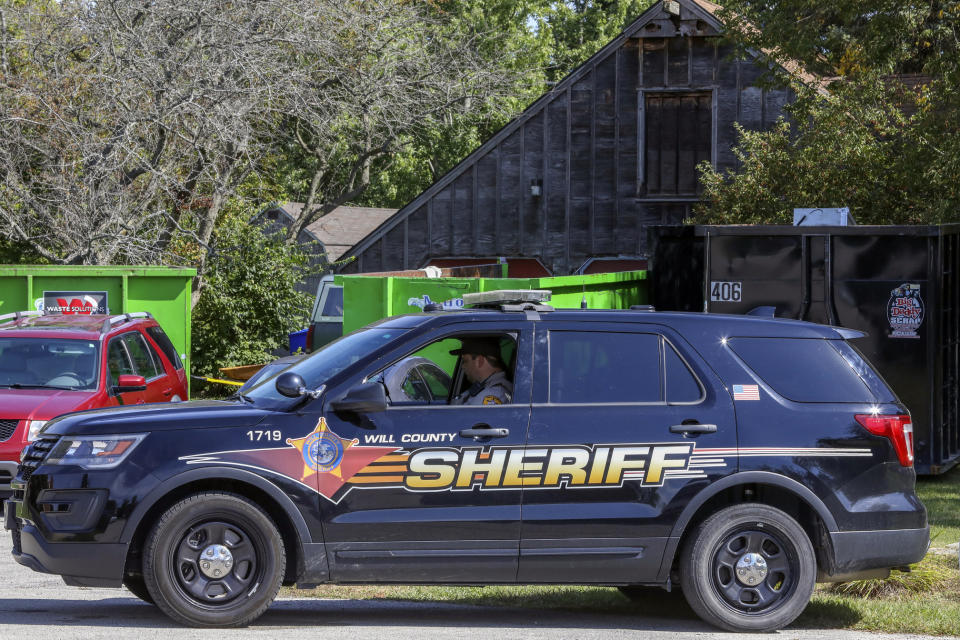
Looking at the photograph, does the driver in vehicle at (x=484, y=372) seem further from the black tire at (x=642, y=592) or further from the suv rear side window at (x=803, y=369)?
the black tire at (x=642, y=592)

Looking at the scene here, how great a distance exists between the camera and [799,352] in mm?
6465

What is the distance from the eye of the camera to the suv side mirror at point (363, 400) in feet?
19.6

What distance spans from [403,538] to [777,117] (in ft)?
64.7

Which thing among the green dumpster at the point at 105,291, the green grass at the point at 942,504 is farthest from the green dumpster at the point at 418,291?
the green grass at the point at 942,504

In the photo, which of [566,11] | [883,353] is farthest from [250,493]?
[566,11]

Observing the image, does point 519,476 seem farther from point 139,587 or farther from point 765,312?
point 139,587

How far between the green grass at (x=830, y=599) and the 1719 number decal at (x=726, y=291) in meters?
4.66

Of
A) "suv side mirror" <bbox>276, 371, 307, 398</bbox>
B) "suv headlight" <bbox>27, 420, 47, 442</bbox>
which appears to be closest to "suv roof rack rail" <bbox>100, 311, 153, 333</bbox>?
"suv headlight" <bbox>27, 420, 47, 442</bbox>

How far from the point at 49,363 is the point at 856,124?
44.5ft

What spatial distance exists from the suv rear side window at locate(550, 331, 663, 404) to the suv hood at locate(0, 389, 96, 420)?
553 centimetres

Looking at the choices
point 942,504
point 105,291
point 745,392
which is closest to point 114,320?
point 105,291

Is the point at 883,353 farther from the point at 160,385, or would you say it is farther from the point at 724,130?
the point at 724,130

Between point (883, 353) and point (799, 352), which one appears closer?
point (799, 352)

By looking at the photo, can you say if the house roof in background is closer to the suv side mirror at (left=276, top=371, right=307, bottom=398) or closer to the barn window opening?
the barn window opening
